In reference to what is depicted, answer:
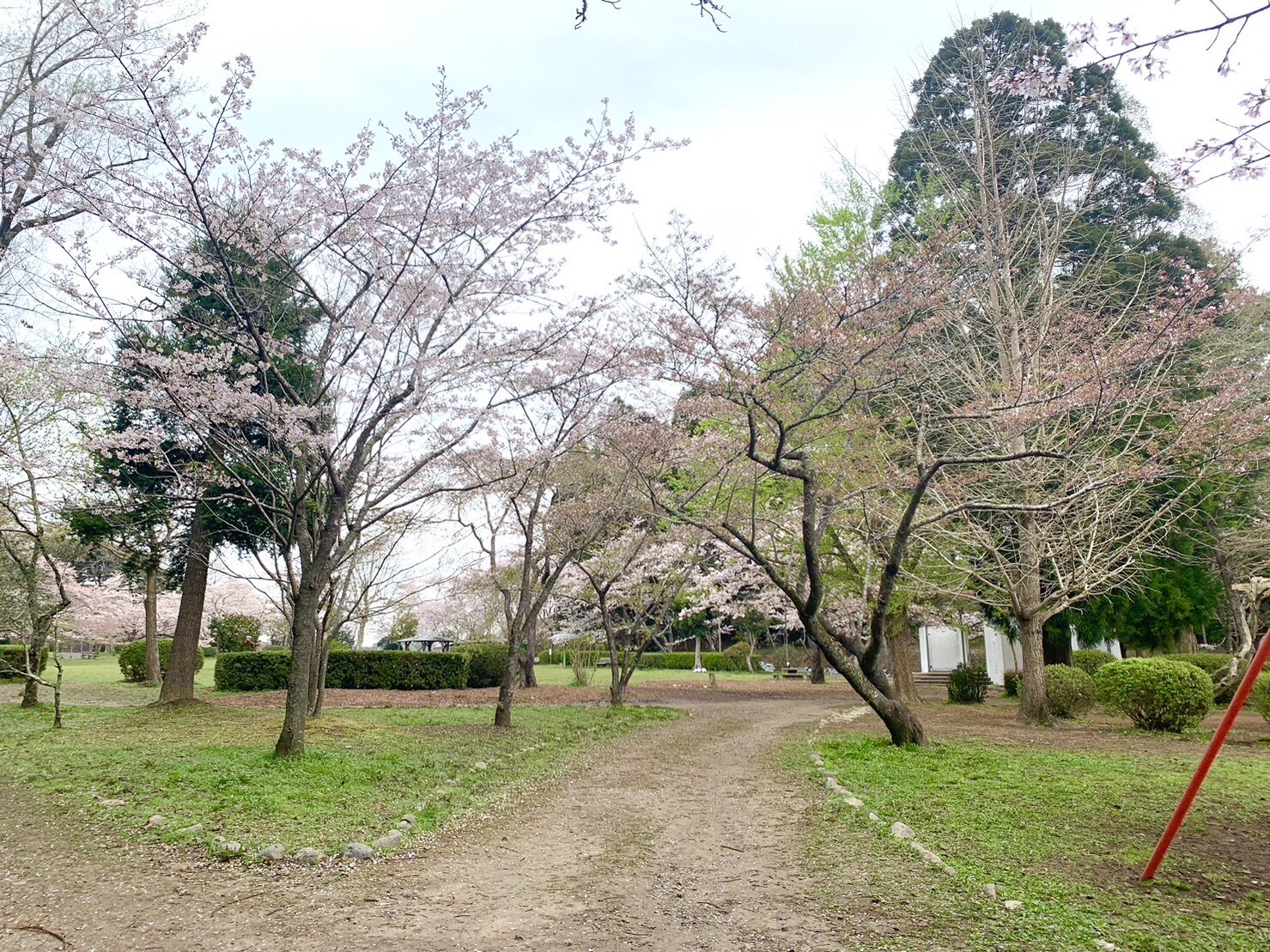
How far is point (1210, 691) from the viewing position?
9570 millimetres

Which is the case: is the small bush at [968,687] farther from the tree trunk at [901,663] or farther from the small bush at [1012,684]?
the small bush at [1012,684]

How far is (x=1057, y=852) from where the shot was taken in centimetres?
413

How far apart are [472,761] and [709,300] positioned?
5104 mm

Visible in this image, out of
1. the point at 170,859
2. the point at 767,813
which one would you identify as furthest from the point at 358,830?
the point at 767,813

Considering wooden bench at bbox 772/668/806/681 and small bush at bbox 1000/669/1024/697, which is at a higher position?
small bush at bbox 1000/669/1024/697

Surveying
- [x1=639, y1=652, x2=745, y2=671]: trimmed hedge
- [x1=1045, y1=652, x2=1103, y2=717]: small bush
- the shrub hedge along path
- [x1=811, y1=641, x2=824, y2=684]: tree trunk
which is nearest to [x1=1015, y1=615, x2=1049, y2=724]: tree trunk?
[x1=1045, y1=652, x2=1103, y2=717]: small bush

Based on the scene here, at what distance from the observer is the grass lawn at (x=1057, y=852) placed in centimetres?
310

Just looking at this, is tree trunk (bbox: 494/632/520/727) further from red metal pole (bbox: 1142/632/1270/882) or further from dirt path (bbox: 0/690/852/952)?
red metal pole (bbox: 1142/632/1270/882)

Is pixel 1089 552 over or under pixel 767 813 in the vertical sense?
over

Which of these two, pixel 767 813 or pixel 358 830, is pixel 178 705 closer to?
pixel 358 830

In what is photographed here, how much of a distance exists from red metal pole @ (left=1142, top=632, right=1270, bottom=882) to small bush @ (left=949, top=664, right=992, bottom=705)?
520 inches

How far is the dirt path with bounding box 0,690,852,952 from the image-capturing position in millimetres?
3121

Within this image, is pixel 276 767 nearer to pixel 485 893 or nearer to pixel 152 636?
pixel 485 893

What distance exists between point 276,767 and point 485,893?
3520mm
